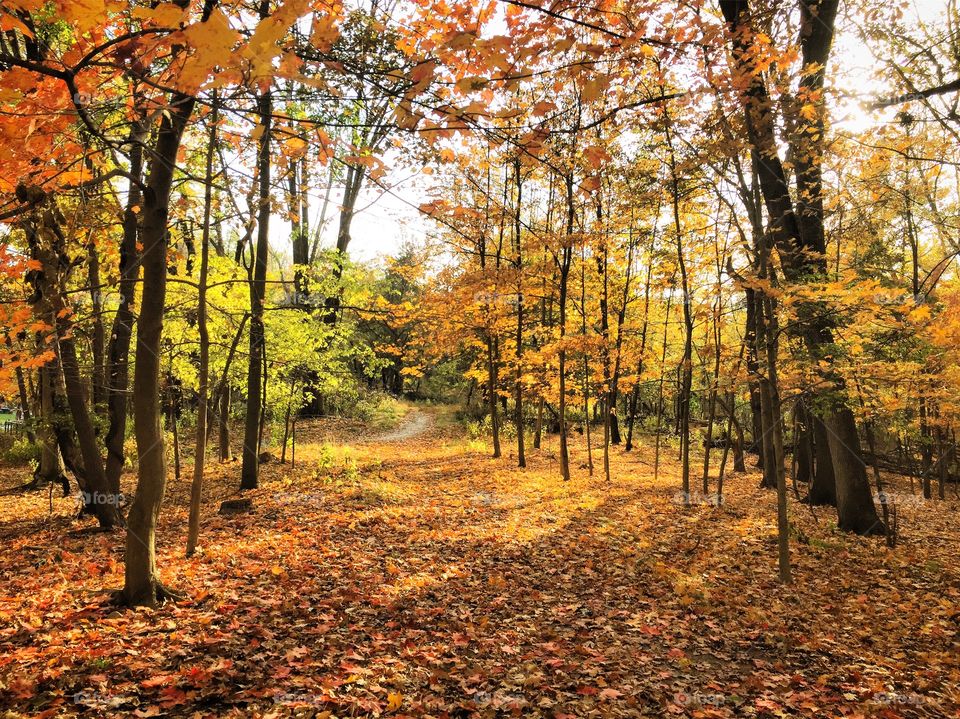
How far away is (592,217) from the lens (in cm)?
1864

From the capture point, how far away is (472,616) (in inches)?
217

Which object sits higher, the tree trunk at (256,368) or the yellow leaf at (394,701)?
the tree trunk at (256,368)

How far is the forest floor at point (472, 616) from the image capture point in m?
3.79

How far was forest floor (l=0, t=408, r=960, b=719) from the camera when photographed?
379 cm

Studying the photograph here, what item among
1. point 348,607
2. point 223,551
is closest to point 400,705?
point 348,607

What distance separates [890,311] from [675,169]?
638 centimetres
